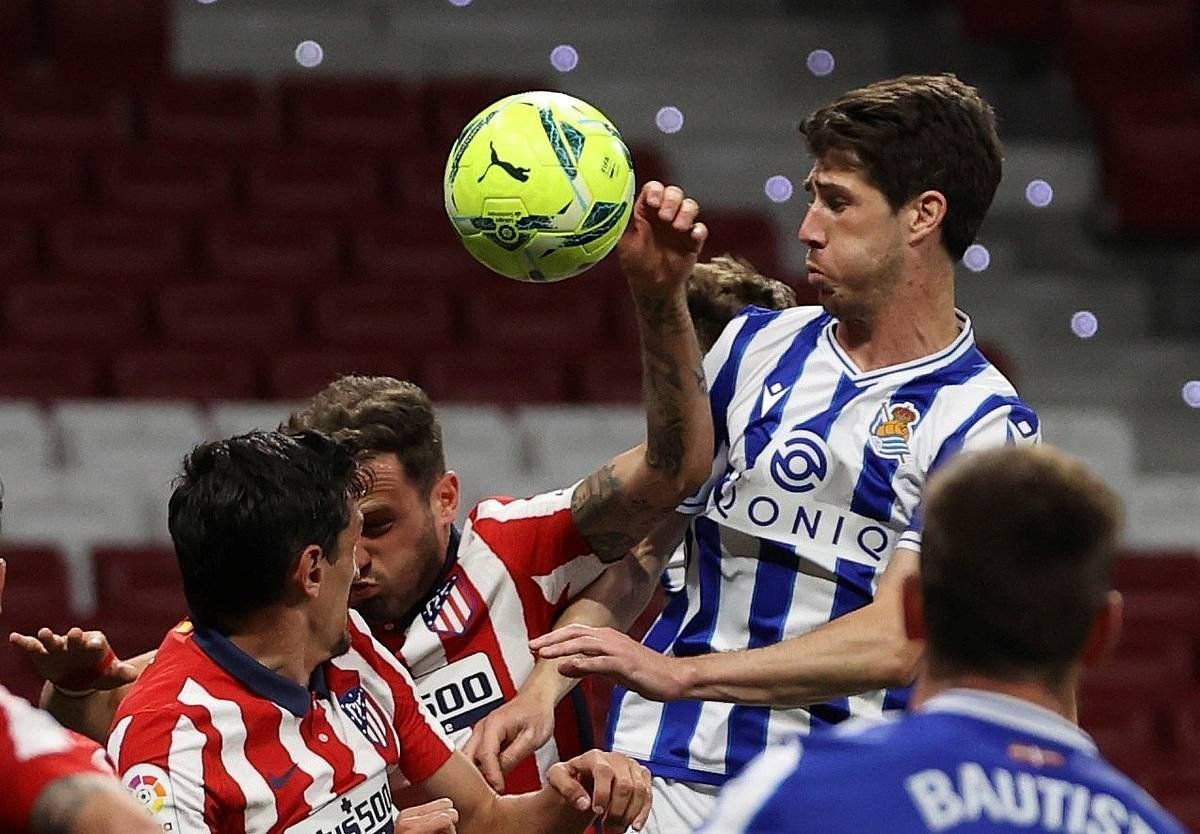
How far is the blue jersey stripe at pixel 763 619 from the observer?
338 centimetres

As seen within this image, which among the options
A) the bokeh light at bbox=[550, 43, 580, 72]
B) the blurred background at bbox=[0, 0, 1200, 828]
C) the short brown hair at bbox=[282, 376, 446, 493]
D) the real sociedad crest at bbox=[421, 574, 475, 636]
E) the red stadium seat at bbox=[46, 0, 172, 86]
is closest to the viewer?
the short brown hair at bbox=[282, 376, 446, 493]

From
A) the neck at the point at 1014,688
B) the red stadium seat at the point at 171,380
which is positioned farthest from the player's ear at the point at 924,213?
the red stadium seat at the point at 171,380

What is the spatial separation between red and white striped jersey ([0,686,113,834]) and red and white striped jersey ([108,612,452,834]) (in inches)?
33.9

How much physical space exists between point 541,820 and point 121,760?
2.24 ft

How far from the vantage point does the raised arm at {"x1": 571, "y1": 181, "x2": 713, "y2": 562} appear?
10.5ft

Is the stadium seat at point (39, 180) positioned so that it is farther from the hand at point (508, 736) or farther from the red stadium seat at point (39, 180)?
the hand at point (508, 736)

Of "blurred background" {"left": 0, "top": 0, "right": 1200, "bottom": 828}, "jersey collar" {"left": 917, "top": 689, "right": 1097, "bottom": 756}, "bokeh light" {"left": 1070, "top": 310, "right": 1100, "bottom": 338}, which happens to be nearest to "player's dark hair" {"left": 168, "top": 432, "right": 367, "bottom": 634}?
"jersey collar" {"left": 917, "top": 689, "right": 1097, "bottom": 756}

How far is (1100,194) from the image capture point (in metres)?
11.0

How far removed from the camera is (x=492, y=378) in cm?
862

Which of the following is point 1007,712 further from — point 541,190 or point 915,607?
point 541,190

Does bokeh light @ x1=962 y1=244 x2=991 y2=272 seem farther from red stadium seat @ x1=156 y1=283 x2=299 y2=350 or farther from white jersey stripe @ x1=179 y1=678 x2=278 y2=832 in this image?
white jersey stripe @ x1=179 y1=678 x2=278 y2=832

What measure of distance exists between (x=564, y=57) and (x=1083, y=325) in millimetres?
3074

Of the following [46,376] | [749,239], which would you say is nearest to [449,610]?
[46,376]

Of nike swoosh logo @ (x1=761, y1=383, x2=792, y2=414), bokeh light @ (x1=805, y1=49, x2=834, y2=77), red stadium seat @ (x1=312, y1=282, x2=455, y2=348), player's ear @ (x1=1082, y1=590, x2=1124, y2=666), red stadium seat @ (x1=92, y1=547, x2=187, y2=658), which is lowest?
red stadium seat @ (x1=92, y1=547, x2=187, y2=658)
